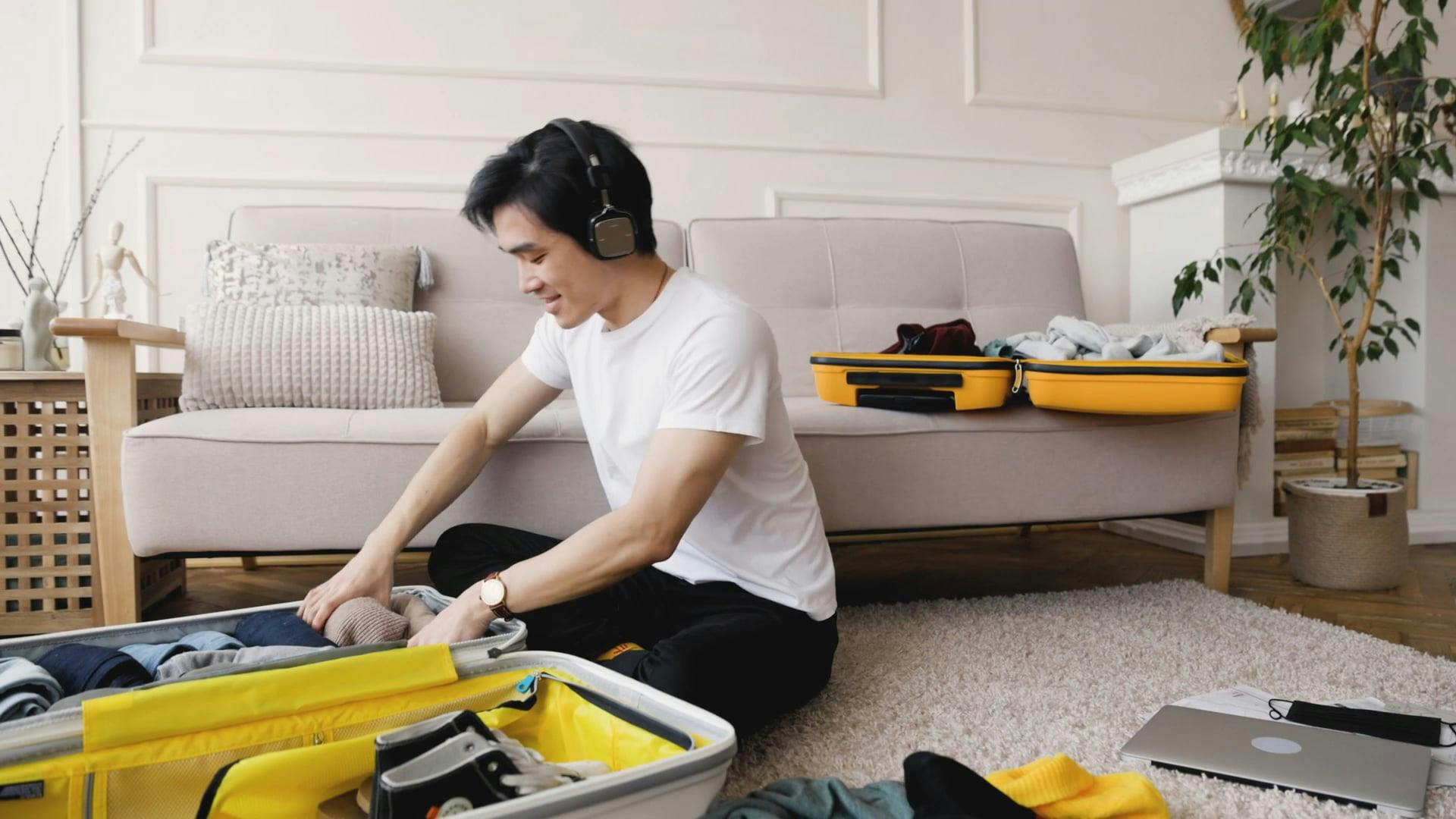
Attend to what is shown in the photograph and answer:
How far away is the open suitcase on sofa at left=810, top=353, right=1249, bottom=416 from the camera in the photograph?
176 centimetres

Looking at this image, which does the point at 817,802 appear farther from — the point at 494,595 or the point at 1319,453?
the point at 1319,453

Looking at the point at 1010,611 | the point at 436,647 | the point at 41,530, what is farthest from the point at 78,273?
the point at 1010,611

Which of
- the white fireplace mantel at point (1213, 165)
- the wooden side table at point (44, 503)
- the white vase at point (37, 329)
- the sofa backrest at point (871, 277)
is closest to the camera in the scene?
the wooden side table at point (44, 503)

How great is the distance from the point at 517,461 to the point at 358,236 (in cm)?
90

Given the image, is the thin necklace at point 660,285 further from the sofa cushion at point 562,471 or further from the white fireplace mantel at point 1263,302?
the white fireplace mantel at point 1263,302

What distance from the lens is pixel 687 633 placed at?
1.16 m

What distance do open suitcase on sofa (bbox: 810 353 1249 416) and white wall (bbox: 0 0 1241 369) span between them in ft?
3.72

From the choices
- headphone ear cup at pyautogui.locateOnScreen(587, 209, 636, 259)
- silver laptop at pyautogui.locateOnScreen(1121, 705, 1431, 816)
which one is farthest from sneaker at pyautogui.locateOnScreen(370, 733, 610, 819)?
silver laptop at pyautogui.locateOnScreen(1121, 705, 1431, 816)

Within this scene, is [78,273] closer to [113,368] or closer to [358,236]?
[358,236]

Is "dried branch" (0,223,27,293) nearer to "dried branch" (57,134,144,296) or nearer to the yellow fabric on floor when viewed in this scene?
"dried branch" (57,134,144,296)

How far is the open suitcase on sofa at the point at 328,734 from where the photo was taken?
771 mm

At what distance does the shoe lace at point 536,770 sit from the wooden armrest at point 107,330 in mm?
1149

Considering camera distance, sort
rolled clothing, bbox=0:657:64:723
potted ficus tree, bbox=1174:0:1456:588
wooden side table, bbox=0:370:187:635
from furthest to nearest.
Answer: potted ficus tree, bbox=1174:0:1456:588 → wooden side table, bbox=0:370:187:635 → rolled clothing, bbox=0:657:64:723

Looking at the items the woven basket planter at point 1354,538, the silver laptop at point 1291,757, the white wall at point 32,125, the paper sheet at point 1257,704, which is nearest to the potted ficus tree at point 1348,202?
the woven basket planter at point 1354,538
